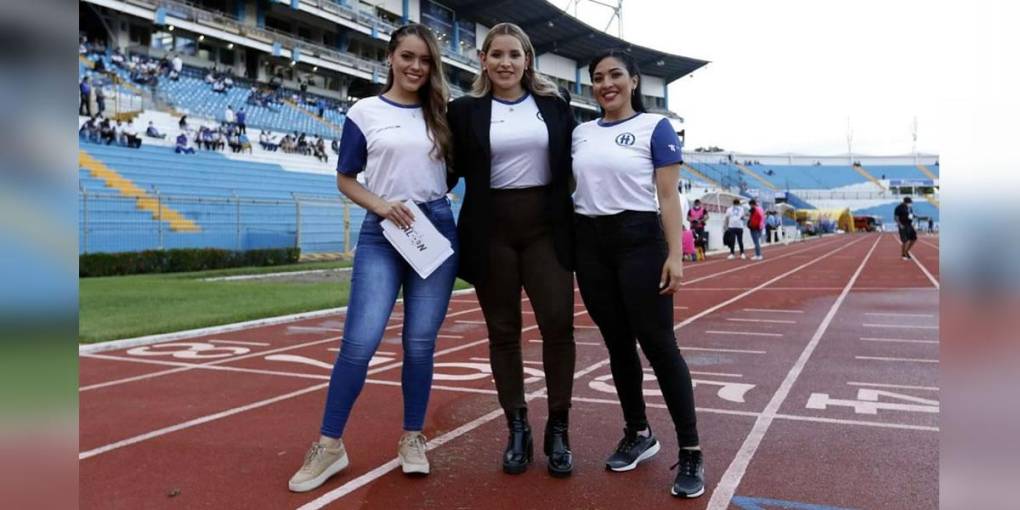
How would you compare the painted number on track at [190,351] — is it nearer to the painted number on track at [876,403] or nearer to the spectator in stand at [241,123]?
the painted number on track at [876,403]

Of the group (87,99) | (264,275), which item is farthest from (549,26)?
(264,275)

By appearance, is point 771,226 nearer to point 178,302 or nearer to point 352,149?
point 178,302

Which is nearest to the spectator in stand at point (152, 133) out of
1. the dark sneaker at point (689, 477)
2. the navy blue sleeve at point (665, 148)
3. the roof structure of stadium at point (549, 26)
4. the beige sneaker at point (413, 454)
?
the beige sneaker at point (413, 454)

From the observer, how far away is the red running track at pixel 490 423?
10.4 feet

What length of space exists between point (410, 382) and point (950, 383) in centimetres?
286

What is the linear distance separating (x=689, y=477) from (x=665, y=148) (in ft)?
4.71

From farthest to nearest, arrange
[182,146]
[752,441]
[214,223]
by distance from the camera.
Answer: [182,146] → [214,223] → [752,441]

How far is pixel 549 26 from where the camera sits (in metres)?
56.6

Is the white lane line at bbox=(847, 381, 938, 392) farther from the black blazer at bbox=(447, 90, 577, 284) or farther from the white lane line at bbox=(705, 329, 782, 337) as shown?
the black blazer at bbox=(447, 90, 577, 284)

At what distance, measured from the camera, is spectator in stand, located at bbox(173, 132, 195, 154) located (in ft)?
77.6

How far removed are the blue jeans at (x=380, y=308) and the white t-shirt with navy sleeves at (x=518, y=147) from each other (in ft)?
1.04

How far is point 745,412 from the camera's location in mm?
4578

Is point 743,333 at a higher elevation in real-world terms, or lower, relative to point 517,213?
lower

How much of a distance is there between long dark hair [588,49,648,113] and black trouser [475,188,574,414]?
0.62m
